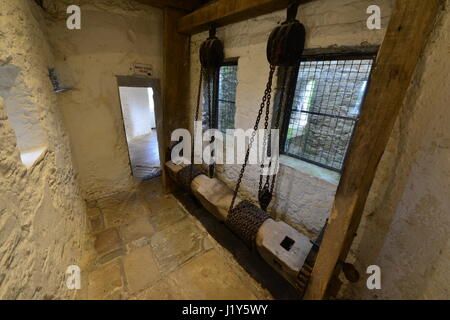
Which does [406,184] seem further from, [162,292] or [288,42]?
Answer: [162,292]

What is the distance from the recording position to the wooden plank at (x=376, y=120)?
74 centimetres

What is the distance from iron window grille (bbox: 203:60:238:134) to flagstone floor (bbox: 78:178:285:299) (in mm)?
1307

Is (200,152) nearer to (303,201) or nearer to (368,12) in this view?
(303,201)

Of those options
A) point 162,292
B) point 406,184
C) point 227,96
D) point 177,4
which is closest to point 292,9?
point 227,96

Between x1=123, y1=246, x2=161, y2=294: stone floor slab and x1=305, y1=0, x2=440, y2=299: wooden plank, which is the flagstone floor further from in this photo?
x1=305, y1=0, x2=440, y2=299: wooden plank

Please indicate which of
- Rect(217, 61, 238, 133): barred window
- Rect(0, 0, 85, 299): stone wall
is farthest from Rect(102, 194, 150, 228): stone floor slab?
Rect(217, 61, 238, 133): barred window

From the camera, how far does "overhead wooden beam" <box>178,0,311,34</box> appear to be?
1.37m

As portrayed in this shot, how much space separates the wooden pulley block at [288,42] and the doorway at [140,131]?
9.09ft

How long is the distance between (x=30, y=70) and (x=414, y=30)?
2.27 metres

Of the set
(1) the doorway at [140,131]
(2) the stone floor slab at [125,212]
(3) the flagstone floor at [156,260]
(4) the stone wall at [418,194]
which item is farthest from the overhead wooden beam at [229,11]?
(2) the stone floor slab at [125,212]

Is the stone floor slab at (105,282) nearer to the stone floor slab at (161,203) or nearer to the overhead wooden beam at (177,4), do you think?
the stone floor slab at (161,203)

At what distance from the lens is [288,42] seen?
4.07 ft

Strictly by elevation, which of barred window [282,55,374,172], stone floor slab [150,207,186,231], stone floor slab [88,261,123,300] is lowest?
stone floor slab [88,261,123,300]
